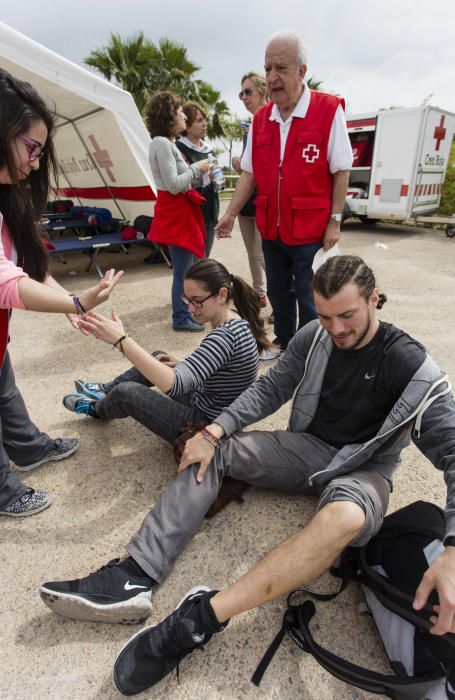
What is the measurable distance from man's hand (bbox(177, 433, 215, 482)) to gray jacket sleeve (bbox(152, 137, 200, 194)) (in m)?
2.67

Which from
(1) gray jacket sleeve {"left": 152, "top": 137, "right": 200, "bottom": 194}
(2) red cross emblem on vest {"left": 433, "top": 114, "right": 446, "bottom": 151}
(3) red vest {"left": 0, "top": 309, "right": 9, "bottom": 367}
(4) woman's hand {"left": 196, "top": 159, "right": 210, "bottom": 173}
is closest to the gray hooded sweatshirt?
(3) red vest {"left": 0, "top": 309, "right": 9, "bottom": 367}

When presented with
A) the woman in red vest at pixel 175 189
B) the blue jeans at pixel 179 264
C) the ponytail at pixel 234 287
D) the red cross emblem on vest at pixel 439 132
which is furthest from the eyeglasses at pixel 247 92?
the red cross emblem on vest at pixel 439 132

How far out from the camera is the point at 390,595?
141 centimetres

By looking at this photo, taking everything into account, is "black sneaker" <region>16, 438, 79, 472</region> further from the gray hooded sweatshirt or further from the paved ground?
the gray hooded sweatshirt

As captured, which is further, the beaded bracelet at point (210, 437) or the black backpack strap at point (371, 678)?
the beaded bracelet at point (210, 437)

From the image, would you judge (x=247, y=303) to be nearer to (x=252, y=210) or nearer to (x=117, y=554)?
(x=117, y=554)

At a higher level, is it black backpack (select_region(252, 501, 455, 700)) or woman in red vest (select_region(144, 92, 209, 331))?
woman in red vest (select_region(144, 92, 209, 331))

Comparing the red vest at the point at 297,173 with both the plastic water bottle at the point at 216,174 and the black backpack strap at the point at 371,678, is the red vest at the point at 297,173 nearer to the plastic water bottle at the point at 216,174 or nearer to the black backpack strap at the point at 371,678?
the plastic water bottle at the point at 216,174

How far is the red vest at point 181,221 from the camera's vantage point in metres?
3.85

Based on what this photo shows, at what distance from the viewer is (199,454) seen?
1.79 metres

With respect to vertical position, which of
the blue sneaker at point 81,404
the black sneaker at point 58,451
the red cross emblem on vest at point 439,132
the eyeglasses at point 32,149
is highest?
the red cross emblem on vest at point 439,132

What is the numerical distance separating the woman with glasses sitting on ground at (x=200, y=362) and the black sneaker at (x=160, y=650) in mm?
891

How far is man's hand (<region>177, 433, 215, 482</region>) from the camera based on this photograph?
70.2 inches

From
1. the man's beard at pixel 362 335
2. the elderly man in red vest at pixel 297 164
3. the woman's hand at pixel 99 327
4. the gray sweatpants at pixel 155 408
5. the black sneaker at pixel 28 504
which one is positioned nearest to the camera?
the man's beard at pixel 362 335
